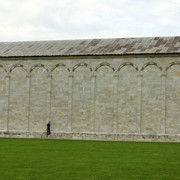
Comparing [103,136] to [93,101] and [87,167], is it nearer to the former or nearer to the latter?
[93,101]

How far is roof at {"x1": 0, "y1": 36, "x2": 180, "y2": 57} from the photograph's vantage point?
129 feet

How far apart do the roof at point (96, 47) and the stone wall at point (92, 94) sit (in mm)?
519

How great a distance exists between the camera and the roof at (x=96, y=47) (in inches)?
1551

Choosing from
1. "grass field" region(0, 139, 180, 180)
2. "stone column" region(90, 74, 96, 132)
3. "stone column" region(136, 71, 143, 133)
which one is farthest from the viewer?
"stone column" region(90, 74, 96, 132)

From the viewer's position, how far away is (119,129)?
3912cm

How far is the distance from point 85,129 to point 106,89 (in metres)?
3.90

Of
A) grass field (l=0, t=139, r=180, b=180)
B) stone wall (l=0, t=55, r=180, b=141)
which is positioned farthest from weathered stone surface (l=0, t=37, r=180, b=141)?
grass field (l=0, t=139, r=180, b=180)

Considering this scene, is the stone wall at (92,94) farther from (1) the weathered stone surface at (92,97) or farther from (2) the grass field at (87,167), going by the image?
(2) the grass field at (87,167)

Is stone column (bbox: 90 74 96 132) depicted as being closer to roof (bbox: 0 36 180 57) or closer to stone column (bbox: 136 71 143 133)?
roof (bbox: 0 36 180 57)

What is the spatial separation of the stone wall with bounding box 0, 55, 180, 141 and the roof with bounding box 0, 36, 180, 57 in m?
0.52

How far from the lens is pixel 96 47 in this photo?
137 feet

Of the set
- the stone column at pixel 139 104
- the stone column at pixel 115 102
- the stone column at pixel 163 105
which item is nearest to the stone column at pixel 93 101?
the stone column at pixel 115 102

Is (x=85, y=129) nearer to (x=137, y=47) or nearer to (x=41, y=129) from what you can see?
(x=41, y=129)

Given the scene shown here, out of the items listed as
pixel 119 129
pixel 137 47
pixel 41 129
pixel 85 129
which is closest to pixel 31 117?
pixel 41 129
